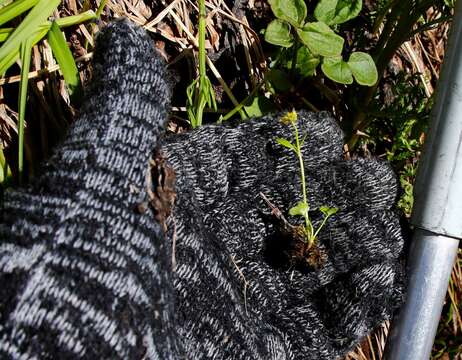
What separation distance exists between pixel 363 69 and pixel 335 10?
13 centimetres

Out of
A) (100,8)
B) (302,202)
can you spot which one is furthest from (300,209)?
(100,8)

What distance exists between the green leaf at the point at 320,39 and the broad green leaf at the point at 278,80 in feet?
0.39

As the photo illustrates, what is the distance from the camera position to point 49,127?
107 cm

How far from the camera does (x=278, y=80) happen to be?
132 cm

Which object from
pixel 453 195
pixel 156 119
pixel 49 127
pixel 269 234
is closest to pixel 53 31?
pixel 49 127

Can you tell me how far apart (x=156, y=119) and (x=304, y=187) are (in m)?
0.32

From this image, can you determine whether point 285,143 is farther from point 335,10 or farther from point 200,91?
point 335,10

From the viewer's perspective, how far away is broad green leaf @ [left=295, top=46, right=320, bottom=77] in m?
1.30

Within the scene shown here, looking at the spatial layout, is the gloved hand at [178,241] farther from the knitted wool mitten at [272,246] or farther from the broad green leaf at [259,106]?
the broad green leaf at [259,106]

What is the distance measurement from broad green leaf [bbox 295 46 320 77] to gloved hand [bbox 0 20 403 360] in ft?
0.45

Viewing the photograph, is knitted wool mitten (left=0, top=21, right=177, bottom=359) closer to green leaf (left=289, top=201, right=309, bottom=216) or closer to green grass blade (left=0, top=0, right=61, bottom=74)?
green grass blade (left=0, top=0, right=61, bottom=74)

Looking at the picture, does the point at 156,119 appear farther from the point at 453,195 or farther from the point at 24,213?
the point at 453,195

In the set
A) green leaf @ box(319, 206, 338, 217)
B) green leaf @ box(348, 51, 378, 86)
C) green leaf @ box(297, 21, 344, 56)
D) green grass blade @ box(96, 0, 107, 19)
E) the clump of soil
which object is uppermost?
green grass blade @ box(96, 0, 107, 19)

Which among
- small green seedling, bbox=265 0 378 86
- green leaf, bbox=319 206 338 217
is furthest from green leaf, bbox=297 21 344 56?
green leaf, bbox=319 206 338 217
